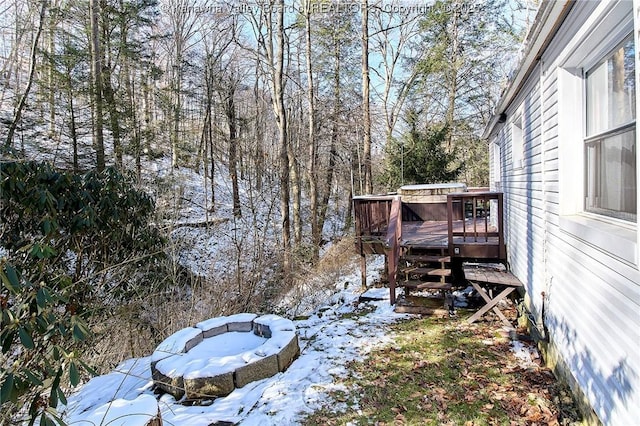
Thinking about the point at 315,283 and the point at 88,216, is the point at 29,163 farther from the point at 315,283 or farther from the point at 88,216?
the point at 315,283

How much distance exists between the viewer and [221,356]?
4.24 meters

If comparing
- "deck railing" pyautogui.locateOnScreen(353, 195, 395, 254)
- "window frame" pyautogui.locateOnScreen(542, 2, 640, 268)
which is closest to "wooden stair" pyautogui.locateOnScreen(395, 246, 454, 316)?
"deck railing" pyautogui.locateOnScreen(353, 195, 395, 254)

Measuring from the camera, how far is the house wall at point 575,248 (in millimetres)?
2160

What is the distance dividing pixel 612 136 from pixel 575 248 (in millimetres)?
964

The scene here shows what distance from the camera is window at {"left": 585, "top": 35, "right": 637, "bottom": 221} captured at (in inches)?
89.7

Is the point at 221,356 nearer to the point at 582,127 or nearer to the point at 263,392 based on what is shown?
the point at 263,392

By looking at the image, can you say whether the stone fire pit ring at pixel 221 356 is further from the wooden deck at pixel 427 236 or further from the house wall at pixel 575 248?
the house wall at pixel 575 248

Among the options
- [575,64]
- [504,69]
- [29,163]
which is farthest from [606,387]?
[504,69]

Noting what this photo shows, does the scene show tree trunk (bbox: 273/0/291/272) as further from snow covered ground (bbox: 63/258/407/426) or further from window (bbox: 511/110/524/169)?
window (bbox: 511/110/524/169)

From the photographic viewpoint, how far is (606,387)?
2416 mm

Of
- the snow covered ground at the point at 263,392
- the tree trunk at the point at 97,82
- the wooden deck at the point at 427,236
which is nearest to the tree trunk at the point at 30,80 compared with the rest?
the tree trunk at the point at 97,82

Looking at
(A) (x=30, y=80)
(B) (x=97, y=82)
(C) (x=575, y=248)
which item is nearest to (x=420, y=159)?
(B) (x=97, y=82)

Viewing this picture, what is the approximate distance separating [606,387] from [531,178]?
283 centimetres

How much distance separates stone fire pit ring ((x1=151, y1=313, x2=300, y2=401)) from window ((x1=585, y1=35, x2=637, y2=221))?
3461mm
